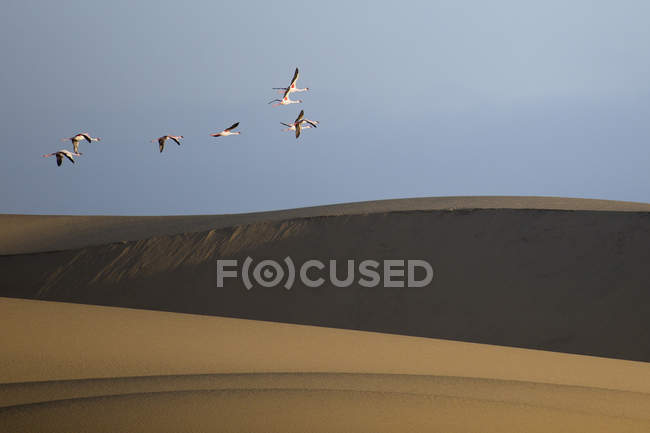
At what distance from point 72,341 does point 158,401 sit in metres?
4.37

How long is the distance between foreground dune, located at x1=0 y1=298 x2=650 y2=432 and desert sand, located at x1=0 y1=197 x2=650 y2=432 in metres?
0.04

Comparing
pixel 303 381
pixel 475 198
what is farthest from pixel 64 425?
pixel 475 198

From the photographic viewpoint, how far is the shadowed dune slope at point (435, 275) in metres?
17.5

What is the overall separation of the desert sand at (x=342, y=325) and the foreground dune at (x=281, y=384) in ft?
0.12

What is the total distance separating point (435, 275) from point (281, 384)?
38.2ft

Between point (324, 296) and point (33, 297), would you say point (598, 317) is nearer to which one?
point (324, 296)

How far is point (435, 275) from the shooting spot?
63.3 ft

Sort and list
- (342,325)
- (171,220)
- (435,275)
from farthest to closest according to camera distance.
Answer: (171,220) → (435,275) → (342,325)

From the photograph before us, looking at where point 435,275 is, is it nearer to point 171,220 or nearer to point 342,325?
point 342,325

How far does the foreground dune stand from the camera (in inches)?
264

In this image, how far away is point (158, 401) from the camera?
712 centimetres

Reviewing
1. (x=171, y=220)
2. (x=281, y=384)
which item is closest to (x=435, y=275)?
(x=281, y=384)

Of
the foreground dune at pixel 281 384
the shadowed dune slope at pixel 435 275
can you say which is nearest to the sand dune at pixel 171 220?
the shadowed dune slope at pixel 435 275

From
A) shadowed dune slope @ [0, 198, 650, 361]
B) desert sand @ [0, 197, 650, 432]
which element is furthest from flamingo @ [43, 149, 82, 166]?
shadowed dune slope @ [0, 198, 650, 361]
